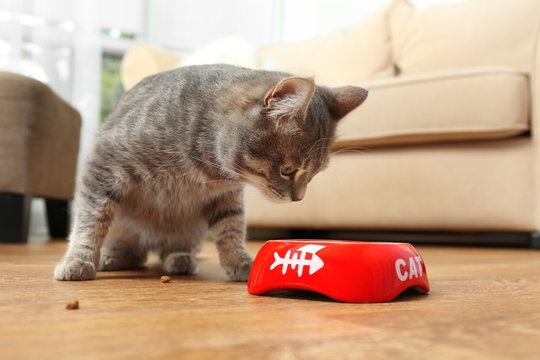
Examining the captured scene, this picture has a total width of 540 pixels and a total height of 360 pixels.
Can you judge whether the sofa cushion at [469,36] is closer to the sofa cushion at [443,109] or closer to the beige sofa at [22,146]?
the sofa cushion at [443,109]

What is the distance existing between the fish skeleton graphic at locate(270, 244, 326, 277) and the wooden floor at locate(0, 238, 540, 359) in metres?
0.05

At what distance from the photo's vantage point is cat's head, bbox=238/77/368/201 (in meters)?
1.02

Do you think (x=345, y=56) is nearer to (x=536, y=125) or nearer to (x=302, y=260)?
(x=536, y=125)

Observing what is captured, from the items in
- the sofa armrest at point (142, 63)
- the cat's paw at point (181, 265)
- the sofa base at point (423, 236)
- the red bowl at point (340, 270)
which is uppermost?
the sofa armrest at point (142, 63)

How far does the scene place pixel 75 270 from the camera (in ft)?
3.41

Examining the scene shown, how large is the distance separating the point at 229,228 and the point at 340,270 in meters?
0.50

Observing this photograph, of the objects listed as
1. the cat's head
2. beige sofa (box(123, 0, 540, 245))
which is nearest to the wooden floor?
the cat's head

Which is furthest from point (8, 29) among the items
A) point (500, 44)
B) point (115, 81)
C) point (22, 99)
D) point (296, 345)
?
point (296, 345)

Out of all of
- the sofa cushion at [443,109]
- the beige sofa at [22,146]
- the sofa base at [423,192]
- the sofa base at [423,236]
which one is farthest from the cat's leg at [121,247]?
the sofa base at [423,236]

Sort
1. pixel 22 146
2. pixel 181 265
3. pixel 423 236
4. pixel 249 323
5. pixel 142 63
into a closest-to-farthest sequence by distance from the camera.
A: pixel 249 323 < pixel 181 265 < pixel 22 146 < pixel 423 236 < pixel 142 63

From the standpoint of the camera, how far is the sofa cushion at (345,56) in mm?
2891

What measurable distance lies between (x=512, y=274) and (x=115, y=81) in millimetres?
3114

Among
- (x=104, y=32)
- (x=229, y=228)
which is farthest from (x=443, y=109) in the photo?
(x=104, y=32)

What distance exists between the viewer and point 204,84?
1.18 meters
